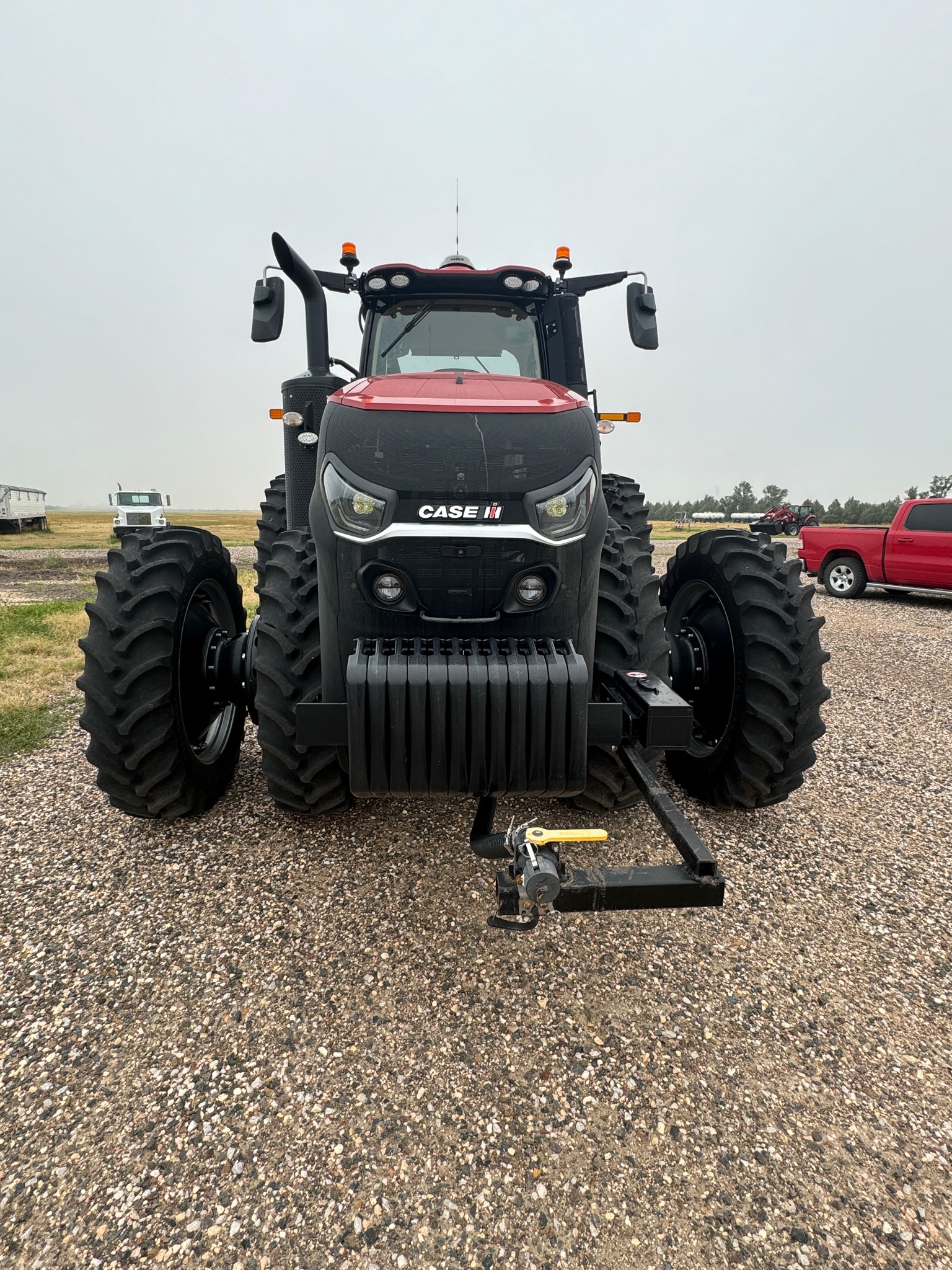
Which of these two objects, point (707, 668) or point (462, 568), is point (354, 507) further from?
point (707, 668)

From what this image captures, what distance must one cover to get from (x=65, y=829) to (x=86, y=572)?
53.9 feet

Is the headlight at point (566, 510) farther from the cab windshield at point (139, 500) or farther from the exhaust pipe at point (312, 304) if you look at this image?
the cab windshield at point (139, 500)

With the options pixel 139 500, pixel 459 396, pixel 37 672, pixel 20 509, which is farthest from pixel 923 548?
pixel 20 509

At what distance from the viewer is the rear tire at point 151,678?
111 inches

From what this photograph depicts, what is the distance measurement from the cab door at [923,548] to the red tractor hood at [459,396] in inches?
428

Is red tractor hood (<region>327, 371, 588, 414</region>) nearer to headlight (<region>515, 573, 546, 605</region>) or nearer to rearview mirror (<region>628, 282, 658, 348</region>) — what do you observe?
headlight (<region>515, 573, 546, 605</region>)

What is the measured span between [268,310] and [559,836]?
284 cm

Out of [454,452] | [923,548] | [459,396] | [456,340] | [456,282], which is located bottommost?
[923,548]

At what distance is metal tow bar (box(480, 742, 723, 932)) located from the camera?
5.89 ft

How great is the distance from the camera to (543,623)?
89.7 inches

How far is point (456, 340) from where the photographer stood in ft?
11.6

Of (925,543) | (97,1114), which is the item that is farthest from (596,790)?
(925,543)

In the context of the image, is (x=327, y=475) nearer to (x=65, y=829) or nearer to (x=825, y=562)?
(x=65, y=829)

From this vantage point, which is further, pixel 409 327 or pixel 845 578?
pixel 845 578
